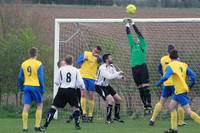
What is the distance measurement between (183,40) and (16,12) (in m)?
11.9

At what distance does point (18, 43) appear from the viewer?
25.4 m

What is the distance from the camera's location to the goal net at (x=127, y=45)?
22797 mm

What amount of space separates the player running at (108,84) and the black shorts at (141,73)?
498 millimetres

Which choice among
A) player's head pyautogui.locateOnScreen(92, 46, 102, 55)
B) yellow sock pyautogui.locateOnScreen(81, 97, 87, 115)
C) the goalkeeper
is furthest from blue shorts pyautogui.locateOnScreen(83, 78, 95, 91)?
the goalkeeper

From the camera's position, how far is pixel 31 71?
18.0m

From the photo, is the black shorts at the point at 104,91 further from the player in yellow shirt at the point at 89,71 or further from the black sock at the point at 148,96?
the black sock at the point at 148,96

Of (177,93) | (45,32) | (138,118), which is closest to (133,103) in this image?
(138,118)

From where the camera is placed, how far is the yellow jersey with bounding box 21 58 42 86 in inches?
705

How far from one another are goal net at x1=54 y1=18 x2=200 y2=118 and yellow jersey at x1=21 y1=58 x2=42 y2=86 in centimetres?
462

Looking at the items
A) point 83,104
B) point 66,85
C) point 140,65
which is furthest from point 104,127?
point 140,65

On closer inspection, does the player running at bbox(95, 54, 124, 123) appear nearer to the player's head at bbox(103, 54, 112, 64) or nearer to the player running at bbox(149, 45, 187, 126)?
the player's head at bbox(103, 54, 112, 64)

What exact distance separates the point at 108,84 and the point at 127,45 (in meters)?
2.46

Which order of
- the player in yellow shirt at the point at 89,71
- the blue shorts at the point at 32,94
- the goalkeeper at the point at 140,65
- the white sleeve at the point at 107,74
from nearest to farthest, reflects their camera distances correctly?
the blue shorts at the point at 32,94 → the white sleeve at the point at 107,74 → the goalkeeper at the point at 140,65 → the player in yellow shirt at the point at 89,71

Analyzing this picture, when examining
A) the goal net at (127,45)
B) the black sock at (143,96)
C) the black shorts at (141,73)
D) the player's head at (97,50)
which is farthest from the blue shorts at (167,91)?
the goal net at (127,45)
